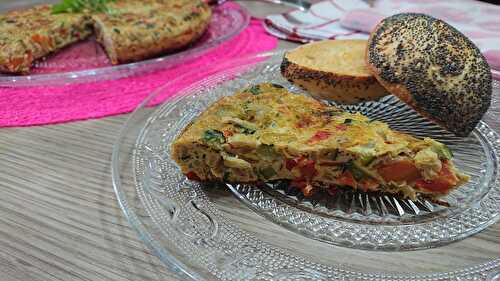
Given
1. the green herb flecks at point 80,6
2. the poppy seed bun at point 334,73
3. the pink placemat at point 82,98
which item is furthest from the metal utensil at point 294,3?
the poppy seed bun at point 334,73

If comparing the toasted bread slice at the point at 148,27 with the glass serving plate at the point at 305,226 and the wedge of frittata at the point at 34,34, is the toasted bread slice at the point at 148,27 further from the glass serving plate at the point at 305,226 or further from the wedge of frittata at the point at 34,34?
the glass serving plate at the point at 305,226

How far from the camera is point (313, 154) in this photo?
1.34m

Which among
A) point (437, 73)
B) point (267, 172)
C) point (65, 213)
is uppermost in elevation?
point (437, 73)

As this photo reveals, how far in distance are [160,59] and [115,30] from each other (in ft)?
0.98

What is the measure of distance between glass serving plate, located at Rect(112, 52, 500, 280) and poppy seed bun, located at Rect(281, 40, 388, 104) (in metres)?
0.31

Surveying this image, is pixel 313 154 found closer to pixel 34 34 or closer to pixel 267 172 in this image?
pixel 267 172

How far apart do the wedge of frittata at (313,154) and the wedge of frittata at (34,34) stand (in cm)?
119

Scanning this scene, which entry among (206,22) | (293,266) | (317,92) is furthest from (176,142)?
(206,22)

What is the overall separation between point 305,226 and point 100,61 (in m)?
1.59

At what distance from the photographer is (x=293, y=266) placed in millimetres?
1108

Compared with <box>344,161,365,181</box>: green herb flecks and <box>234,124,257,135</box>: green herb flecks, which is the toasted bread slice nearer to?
<box>234,124,257,135</box>: green herb flecks

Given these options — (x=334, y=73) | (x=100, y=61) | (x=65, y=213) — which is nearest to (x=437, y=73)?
(x=334, y=73)

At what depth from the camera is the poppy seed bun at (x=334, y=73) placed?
67.0 inches

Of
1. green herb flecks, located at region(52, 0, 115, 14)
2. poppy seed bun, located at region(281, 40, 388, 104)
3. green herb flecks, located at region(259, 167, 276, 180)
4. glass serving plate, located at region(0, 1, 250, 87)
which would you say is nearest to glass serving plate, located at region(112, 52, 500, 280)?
green herb flecks, located at region(259, 167, 276, 180)
